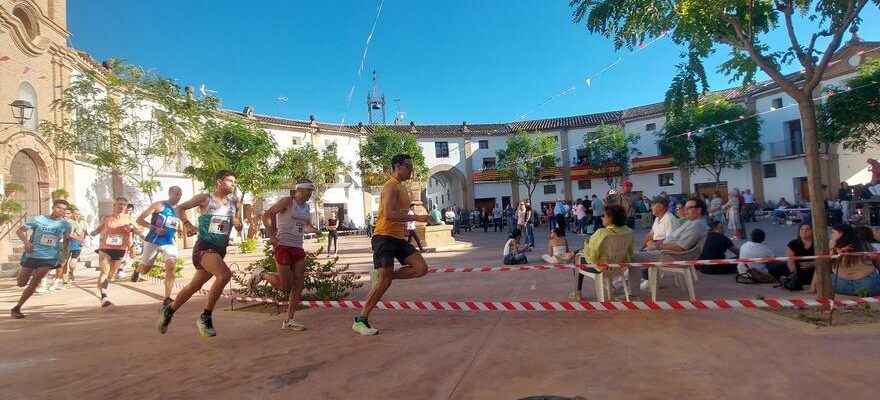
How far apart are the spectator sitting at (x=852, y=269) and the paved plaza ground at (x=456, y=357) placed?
48cm

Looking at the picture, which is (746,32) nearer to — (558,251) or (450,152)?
(558,251)

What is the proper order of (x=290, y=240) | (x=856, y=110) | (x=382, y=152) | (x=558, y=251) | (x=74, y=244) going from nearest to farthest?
(x=290, y=240) < (x=558, y=251) < (x=74, y=244) < (x=856, y=110) < (x=382, y=152)

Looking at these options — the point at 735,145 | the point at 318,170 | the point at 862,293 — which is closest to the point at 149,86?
the point at 862,293

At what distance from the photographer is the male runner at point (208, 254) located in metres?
4.76

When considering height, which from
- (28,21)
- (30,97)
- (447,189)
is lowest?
(447,189)

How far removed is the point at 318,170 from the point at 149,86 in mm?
21746

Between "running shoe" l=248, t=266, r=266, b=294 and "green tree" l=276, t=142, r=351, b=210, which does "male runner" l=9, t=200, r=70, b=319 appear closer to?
"running shoe" l=248, t=266, r=266, b=294

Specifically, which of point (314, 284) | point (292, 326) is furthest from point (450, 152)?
point (292, 326)

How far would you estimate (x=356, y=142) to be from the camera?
4141 cm

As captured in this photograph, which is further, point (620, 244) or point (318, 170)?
point (318, 170)

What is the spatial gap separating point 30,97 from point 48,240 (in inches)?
477

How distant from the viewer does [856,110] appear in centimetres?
2070

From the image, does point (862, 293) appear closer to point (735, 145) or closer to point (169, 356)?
point (169, 356)

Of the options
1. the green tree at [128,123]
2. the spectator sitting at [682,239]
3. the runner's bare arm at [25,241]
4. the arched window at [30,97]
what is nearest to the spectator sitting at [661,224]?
the spectator sitting at [682,239]
